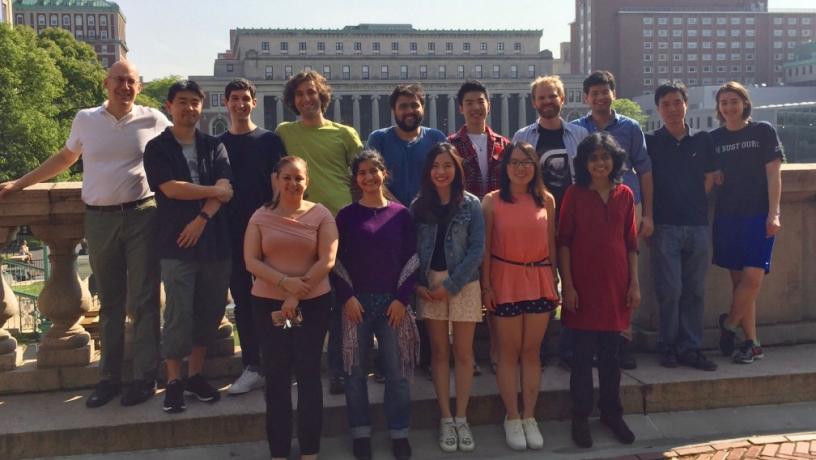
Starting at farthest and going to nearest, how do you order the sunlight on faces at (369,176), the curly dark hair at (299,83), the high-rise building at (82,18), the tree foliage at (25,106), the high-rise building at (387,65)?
1. the high-rise building at (82,18)
2. the high-rise building at (387,65)
3. the tree foliage at (25,106)
4. the curly dark hair at (299,83)
5. the sunlight on faces at (369,176)

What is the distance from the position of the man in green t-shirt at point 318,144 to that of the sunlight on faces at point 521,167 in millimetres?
1164

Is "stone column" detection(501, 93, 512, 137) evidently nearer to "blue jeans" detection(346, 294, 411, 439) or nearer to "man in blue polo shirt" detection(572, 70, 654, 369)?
"man in blue polo shirt" detection(572, 70, 654, 369)

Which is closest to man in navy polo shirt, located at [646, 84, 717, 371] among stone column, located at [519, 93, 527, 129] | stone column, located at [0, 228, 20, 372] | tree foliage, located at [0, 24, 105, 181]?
stone column, located at [0, 228, 20, 372]

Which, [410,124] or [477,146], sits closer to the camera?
[410,124]

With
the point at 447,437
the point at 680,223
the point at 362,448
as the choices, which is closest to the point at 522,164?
the point at 680,223

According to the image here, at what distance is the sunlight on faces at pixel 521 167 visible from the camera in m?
4.96

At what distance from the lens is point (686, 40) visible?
118 meters

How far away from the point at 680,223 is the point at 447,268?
2.08 meters

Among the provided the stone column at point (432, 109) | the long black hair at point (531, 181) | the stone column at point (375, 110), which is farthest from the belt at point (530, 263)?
the stone column at point (375, 110)

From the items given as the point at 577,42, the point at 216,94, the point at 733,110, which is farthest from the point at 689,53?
the point at 733,110

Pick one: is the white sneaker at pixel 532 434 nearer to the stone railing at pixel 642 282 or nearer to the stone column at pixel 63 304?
the stone railing at pixel 642 282

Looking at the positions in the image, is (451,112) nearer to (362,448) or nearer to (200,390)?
(200,390)

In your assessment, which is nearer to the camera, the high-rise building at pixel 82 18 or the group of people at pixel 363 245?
the group of people at pixel 363 245

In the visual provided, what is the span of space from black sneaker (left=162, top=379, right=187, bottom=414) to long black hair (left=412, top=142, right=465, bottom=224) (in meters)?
1.92
